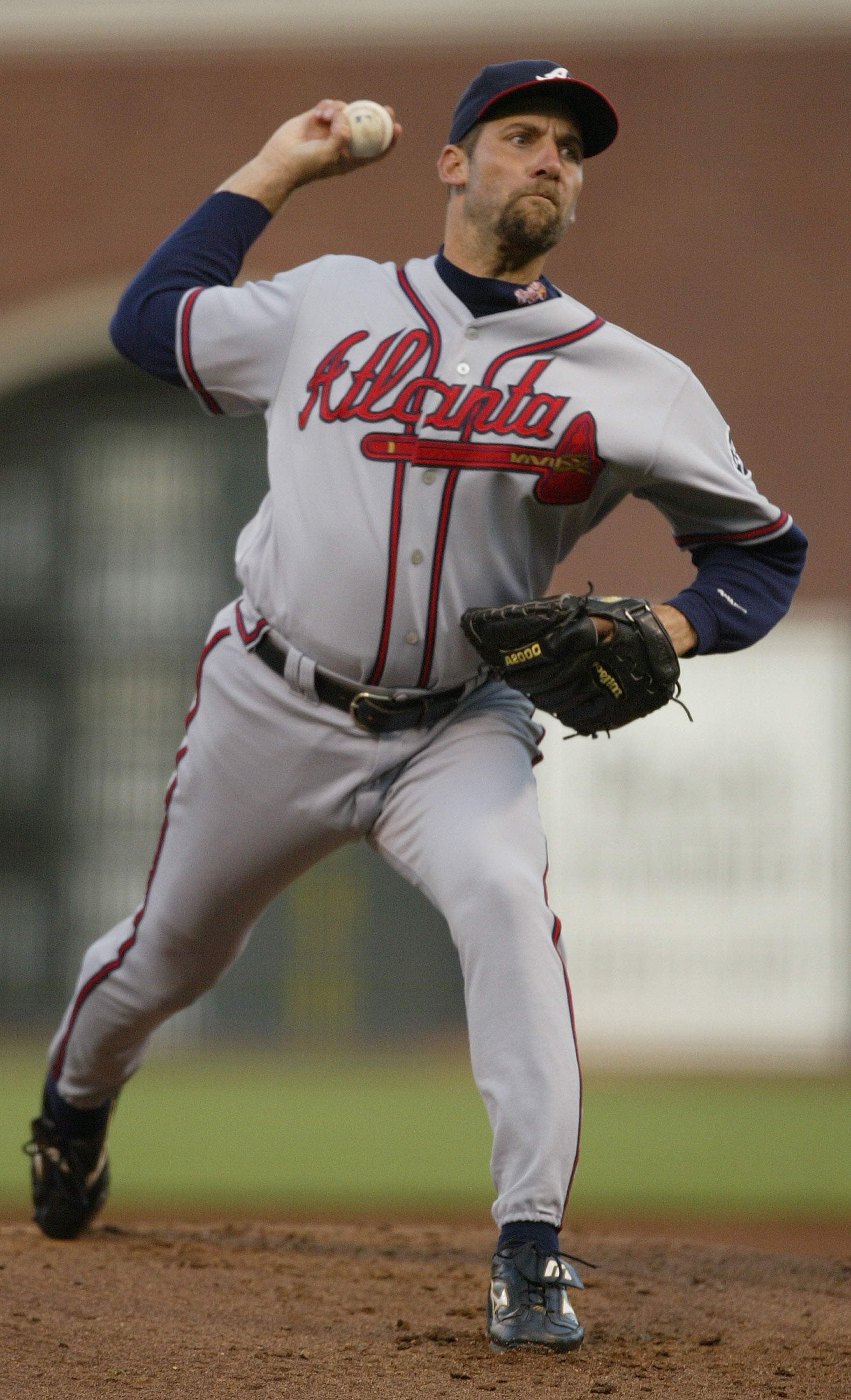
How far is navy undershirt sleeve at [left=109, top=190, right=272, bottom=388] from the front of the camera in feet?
9.65

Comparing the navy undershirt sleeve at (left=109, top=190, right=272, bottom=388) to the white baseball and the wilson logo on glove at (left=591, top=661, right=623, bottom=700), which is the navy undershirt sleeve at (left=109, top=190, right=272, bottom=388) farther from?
the wilson logo on glove at (left=591, top=661, right=623, bottom=700)

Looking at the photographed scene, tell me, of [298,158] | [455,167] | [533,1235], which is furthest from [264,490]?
[533,1235]

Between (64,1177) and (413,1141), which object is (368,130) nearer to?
(64,1177)

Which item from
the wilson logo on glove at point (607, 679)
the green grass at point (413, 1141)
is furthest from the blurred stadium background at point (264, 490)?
the wilson logo on glove at point (607, 679)

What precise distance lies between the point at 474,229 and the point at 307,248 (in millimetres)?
7869

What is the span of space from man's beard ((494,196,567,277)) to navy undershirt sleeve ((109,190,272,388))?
1.61 feet

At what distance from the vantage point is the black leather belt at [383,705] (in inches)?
111

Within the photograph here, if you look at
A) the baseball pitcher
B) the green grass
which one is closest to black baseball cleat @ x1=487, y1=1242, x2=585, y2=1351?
the baseball pitcher

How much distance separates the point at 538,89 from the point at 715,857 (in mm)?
Answer: 7395

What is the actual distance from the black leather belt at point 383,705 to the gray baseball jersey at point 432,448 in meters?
0.04

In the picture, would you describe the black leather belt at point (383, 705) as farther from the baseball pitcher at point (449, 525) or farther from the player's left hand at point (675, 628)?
the player's left hand at point (675, 628)

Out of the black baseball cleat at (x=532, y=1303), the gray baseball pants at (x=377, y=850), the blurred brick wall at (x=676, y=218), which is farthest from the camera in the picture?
the blurred brick wall at (x=676, y=218)

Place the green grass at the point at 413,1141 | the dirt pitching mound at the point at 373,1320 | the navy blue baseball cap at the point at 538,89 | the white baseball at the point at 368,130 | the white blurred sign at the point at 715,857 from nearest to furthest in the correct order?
1. the dirt pitching mound at the point at 373,1320
2. the navy blue baseball cap at the point at 538,89
3. the white baseball at the point at 368,130
4. the green grass at the point at 413,1141
5. the white blurred sign at the point at 715,857

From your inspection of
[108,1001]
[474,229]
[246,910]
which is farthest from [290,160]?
[108,1001]
